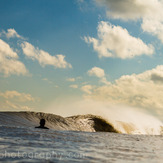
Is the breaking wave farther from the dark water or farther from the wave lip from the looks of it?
the dark water

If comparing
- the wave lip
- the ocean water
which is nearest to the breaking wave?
the wave lip

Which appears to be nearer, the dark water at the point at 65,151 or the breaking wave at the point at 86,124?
the dark water at the point at 65,151

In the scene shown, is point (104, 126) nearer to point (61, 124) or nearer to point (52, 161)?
point (61, 124)

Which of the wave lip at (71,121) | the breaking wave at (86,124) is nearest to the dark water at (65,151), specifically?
the wave lip at (71,121)

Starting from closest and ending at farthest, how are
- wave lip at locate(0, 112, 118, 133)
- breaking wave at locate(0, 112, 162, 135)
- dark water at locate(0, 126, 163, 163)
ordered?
1. dark water at locate(0, 126, 163, 163)
2. wave lip at locate(0, 112, 118, 133)
3. breaking wave at locate(0, 112, 162, 135)

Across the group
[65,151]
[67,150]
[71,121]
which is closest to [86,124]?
[71,121]

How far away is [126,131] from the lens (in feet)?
123

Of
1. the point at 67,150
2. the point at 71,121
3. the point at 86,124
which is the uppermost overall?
the point at 71,121

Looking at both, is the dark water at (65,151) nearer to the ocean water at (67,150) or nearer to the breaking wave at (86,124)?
the ocean water at (67,150)

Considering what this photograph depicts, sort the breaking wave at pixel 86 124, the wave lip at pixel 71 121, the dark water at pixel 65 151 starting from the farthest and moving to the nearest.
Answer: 1. the breaking wave at pixel 86 124
2. the wave lip at pixel 71 121
3. the dark water at pixel 65 151

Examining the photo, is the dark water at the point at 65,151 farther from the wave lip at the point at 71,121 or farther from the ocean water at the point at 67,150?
the wave lip at the point at 71,121

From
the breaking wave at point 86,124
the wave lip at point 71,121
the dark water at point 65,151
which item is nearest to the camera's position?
the dark water at point 65,151

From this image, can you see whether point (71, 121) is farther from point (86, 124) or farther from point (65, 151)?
point (65, 151)

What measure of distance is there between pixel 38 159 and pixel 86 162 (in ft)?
3.89
